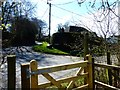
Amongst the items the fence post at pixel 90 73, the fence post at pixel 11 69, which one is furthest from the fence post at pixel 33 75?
the fence post at pixel 90 73

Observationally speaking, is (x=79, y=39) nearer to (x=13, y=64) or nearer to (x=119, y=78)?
(x=119, y=78)

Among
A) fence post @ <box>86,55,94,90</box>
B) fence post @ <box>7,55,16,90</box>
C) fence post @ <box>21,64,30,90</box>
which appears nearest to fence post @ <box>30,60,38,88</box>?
fence post @ <box>21,64,30,90</box>

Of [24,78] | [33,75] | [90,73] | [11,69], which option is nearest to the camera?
[11,69]

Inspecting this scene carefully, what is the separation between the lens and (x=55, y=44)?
2595 cm

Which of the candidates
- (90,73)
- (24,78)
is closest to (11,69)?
(24,78)

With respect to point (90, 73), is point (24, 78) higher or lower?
higher

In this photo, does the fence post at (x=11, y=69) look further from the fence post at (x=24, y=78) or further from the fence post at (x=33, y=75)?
the fence post at (x=33, y=75)

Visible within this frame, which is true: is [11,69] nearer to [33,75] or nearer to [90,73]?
[33,75]

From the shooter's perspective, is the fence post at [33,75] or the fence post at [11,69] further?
the fence post at [33,75]

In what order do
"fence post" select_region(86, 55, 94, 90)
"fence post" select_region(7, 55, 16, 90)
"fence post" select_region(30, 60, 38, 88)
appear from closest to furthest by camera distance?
1. "fence post" select_region(7, 55, 16, 90)
2. "fence post" select_region(30, 60, 38, 88)
3. "fence post" select_region(86, 55, 94, 90)

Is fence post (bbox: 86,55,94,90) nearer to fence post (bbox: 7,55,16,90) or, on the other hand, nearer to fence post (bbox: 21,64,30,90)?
fence post (bbox: 21,64,30,90)

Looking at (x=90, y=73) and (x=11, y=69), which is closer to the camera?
(x=11, y=69)

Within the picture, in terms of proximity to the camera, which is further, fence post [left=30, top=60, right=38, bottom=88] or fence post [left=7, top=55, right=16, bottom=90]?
fence post [left=30, top=60, right=38, bottom=88]

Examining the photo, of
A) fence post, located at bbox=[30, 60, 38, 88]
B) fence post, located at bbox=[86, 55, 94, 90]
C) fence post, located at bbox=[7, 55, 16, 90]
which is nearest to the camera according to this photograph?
fence post, located at bbox=[7, 55, 16, 90]
